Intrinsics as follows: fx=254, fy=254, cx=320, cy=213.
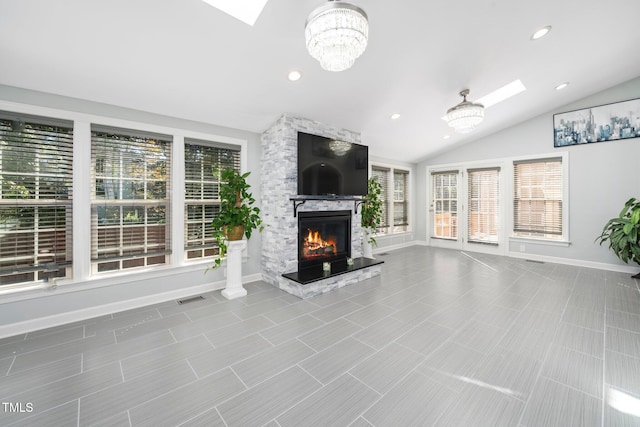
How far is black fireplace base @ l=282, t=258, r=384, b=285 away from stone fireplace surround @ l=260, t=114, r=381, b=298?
0.07 metres

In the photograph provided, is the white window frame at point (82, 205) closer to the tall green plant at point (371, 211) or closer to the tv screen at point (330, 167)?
the tv screen at point (330, 167)

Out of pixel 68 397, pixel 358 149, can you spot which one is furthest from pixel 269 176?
pixel 68 397

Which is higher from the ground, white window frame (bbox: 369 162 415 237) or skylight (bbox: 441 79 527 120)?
skylight (bbox: 441 79 527 120)

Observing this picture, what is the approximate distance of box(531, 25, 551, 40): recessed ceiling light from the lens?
2822 mm

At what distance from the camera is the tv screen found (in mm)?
3740

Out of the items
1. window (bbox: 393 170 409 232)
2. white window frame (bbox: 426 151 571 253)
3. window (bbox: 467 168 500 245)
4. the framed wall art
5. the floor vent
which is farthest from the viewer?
window (bbox: 393 170 409 232)

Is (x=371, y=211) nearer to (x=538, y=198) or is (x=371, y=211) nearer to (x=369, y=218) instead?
(x=369, y=218)

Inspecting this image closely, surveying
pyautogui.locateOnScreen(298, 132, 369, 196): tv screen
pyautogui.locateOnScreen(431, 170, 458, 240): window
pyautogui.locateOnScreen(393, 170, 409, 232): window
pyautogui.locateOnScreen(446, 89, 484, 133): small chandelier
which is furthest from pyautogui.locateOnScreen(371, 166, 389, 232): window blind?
pyautogui.locateOnScreen(446, 89, 484, 133): small chandelier

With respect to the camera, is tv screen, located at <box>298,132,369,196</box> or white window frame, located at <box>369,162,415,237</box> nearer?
tv screen, located at <box>298,132,369,196</box>

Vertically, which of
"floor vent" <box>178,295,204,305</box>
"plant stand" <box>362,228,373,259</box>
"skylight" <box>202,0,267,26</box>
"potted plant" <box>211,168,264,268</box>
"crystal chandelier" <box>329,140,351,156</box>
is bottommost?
"floor vent" <box>178,295,204,305</box>

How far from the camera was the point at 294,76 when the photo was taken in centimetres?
290

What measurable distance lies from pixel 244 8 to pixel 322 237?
3.10 m

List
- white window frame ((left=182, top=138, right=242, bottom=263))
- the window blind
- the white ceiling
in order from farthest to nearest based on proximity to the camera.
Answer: the window blind → white window frame ((left=182, top=138, right=242, bottom=263)) → the white ceiling

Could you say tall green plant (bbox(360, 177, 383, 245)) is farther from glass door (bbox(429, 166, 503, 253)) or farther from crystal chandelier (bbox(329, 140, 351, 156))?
glass door (bbox(429, 166, 503, 253))
